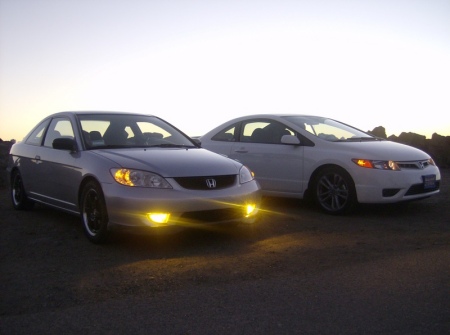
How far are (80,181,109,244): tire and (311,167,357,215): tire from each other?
137 inches

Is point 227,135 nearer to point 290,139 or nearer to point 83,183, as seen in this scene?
point 290,139

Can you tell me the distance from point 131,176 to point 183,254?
1006 mm

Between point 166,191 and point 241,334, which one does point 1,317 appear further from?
point 166,191

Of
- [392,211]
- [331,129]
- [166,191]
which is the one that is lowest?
[392,211]

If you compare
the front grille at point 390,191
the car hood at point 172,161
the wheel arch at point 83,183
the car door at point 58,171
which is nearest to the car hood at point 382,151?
the front grille at point 390,191

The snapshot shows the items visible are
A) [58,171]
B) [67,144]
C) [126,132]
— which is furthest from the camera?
[126,132]

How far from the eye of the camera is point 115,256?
5.75 metres

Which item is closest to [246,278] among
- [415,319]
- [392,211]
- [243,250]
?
[243,250]

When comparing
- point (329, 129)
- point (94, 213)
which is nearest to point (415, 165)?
point (329, 129)

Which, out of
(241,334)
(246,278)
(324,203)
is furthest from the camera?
(324,203)

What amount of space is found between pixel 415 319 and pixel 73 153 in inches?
179

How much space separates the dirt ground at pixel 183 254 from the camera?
14.8 feet

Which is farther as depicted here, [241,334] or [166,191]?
[166,191]

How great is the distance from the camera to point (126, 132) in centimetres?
743
